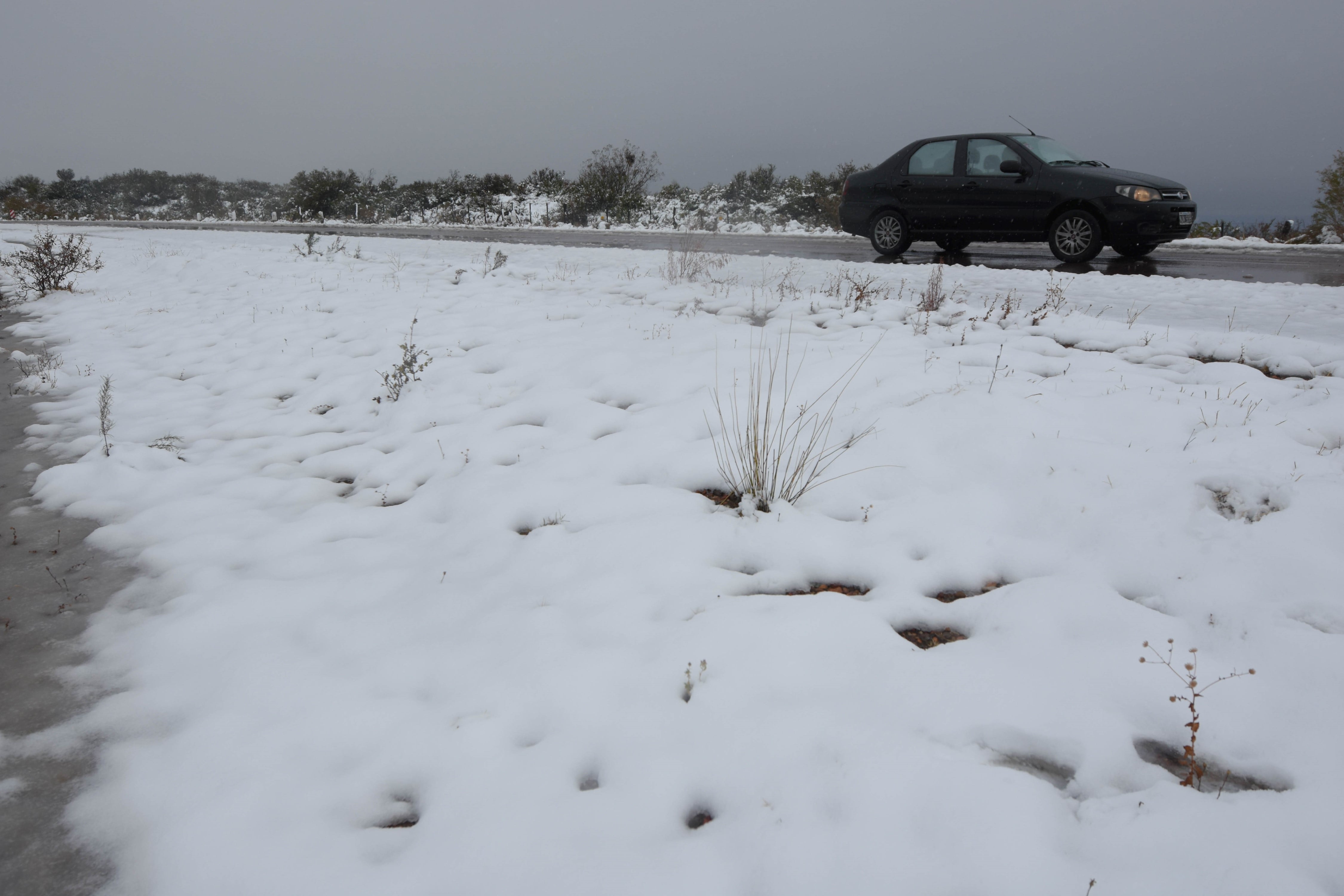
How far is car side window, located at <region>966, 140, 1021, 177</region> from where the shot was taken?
346 inches

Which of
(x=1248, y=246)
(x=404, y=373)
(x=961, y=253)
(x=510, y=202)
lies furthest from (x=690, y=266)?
(x=510, y=202)

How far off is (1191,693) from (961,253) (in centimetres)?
999

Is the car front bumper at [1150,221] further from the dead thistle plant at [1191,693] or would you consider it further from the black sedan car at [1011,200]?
the dead thistle plant at [1191,693]

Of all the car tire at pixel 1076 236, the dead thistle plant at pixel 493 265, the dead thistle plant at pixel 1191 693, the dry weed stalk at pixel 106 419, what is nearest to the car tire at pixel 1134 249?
the car tire at pixel 1076 236

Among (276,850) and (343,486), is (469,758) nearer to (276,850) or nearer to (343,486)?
(276,850)

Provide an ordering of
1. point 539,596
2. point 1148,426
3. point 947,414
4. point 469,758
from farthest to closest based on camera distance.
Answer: point 947,414 < point 1148,426 < point 539,596 < point 469,758

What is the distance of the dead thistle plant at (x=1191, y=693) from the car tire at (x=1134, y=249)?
822 centimetres

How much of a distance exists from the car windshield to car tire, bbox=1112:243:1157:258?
1082mm

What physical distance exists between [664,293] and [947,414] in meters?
3.92

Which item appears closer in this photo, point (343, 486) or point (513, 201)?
point (343, 486)

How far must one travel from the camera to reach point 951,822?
1.52 m

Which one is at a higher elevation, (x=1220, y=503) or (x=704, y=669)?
(x=1220, y=503)

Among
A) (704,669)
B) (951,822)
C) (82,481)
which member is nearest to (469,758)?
(704,669)

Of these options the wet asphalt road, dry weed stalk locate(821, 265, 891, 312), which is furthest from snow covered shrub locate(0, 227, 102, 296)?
dry weed stalk locate(821, 265, 891, 312)
